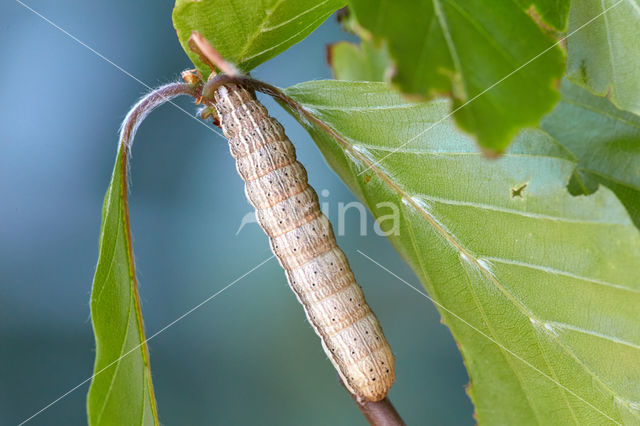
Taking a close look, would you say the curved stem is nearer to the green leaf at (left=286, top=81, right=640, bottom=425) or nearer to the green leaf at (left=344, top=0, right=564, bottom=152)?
the green leaf at (left=286, top=81, right=640, bottom=425)

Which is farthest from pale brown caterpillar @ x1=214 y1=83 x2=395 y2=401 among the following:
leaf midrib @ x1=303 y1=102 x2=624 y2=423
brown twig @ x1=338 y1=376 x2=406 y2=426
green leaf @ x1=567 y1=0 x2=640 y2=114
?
green leaf @ x1=567 y1=0 x2=640 y2=114

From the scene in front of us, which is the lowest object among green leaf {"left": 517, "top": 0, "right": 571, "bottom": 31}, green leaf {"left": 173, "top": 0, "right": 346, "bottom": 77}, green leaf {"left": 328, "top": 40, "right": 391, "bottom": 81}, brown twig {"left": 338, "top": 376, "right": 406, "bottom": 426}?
brown twig {"left": 338, "top": 376, "right": 406, "bottom": 426}

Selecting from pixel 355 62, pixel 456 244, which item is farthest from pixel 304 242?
pixel 355 62

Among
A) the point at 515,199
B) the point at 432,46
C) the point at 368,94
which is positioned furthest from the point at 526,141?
the point at 432,46

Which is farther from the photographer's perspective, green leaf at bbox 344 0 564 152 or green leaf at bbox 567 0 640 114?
green leaf at bbox 567 0 640 114

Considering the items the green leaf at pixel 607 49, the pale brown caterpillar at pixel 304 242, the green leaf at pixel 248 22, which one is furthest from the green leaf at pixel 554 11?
the pale brown caterpillar at pixel 304 242

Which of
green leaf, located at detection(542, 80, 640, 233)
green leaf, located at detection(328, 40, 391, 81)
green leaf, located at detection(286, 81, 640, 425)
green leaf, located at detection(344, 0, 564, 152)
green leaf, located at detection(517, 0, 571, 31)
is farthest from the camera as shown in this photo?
green leaf, located at detection(328, 40, 391, 81)

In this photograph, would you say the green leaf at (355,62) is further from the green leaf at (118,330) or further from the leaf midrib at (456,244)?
the green leaf at (118,330)

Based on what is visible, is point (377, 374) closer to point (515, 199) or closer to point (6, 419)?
point (515, 199)
